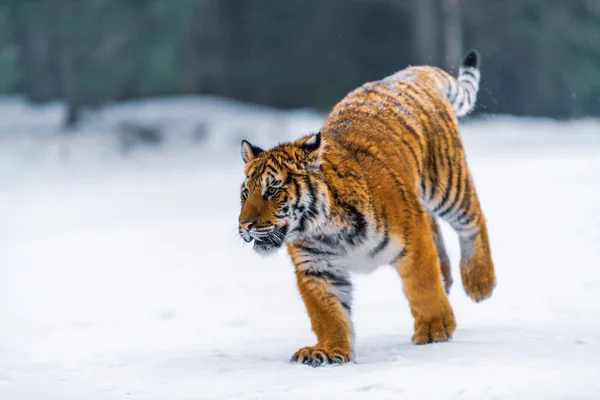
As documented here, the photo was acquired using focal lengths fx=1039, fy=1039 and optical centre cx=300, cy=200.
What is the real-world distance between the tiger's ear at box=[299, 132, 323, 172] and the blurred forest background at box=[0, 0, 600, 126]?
49.7 feet

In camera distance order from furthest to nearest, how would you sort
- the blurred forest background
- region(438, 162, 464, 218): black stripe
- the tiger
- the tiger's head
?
the blurred forest background
region(438, 162, 464, 218): black stripe
the tiger
the tiger's head

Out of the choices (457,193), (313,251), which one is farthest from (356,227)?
(457,193)

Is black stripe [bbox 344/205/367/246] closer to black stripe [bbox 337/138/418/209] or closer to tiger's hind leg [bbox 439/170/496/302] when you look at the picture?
black stripe [bbox 337/138/418/209]

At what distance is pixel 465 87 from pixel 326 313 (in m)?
2.40

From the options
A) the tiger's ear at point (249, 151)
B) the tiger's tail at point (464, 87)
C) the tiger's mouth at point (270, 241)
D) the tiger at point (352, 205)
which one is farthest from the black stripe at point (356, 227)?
the tiger's tail at point (464, 87)

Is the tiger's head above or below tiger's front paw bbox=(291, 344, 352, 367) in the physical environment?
above

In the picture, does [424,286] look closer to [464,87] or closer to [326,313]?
[326,313]

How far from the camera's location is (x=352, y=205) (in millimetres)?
4535

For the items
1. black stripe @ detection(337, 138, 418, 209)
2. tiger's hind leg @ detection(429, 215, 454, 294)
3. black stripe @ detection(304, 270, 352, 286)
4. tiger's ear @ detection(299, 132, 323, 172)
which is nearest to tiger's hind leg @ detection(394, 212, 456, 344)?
black stripe @ detection(337, 138, 418, 209)

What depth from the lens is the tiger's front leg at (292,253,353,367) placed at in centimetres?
454

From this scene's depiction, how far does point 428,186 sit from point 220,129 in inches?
566

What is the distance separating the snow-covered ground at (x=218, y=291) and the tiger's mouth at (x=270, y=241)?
0.52 m

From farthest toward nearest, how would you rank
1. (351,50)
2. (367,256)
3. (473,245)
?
(351,50) < (473,245) < (367,256)

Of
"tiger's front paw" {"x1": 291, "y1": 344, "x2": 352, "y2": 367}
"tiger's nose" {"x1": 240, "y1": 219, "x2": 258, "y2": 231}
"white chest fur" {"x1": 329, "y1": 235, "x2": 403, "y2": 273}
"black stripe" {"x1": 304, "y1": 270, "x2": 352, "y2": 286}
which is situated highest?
"tiger's nose" {"x1": 240, "y1": 219, "x2": 258, "y2": 231}
